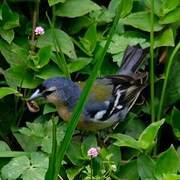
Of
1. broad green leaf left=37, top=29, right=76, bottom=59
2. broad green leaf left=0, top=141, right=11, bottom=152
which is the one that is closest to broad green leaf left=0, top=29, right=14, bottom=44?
broad green leaf left=37, top=29, right=76, bottom=59

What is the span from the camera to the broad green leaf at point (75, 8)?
4.37 meters

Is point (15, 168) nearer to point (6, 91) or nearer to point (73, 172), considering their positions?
point (73, 172)

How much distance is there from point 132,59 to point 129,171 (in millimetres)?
Answer: 790

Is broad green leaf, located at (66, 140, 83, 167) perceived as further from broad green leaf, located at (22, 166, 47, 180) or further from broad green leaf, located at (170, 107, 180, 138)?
broad green leaf, located at (170, 107, 180, 138)

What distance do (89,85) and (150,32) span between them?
172 centimetres

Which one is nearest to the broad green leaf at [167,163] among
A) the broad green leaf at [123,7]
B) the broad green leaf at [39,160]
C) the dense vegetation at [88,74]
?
the dense vegetation at [88,74]

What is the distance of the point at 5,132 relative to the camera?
13.5 feet

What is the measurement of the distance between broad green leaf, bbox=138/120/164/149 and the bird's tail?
67cm

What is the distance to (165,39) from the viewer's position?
4.32 m

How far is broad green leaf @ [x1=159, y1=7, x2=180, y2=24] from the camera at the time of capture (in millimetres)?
4281

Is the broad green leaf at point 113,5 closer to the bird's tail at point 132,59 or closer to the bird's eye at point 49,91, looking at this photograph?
the bird's tail at point 132,59

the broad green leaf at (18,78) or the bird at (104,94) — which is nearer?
the bird at (104,94)

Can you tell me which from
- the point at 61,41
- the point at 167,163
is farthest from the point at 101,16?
the point at 167,163

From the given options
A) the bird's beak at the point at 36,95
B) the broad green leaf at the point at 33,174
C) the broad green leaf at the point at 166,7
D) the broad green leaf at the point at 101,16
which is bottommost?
the broad green leaf at the point at 33,174
